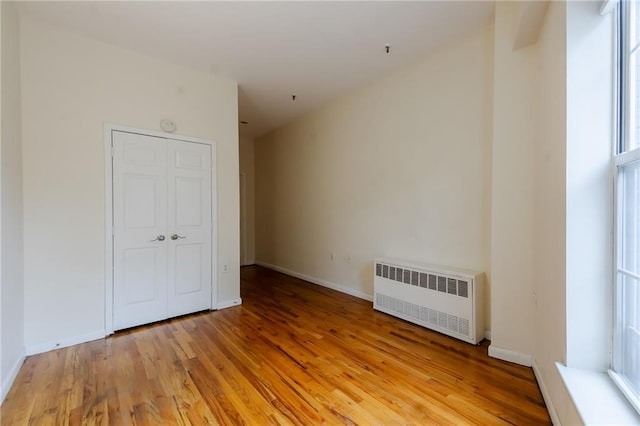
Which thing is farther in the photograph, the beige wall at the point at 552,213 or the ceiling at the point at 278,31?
the ceiling at the point at 278,31

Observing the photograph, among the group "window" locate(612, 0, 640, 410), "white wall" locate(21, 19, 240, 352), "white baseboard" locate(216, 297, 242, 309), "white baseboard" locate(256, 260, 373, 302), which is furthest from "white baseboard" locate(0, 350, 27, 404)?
"window" locate(612, 0, 640, 410)

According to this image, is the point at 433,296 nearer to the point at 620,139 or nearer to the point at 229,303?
the point at 620,139

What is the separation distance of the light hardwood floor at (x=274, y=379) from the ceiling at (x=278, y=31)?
9.64 ft

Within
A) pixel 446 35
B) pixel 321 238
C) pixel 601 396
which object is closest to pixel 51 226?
pixel 321 238

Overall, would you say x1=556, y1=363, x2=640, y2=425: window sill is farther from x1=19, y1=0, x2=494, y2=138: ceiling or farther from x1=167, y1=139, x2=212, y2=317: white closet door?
x1=167, y1=139, x2=212, y2=317: white closet door

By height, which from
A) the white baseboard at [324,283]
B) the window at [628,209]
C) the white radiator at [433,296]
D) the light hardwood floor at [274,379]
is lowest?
the light hardwood floor at [274,379]

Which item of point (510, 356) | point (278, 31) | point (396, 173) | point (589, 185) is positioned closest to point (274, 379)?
point (510, 356)

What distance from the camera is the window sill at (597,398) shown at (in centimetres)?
109

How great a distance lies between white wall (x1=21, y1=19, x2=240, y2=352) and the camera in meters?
2.42

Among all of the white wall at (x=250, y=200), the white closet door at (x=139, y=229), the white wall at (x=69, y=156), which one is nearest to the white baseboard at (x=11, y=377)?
the white wall at (x=69, y=156)

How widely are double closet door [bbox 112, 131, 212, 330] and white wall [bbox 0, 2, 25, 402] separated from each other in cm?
68

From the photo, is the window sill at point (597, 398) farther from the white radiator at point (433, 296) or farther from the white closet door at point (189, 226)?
the white closet door at point (189, 226)

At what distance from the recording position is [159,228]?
310 cm

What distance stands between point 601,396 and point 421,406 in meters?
0.89
